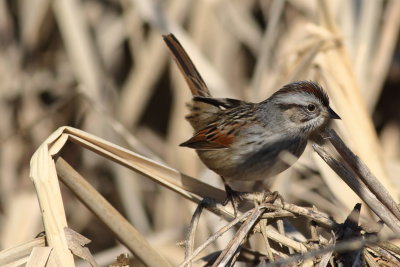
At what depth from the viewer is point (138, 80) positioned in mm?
3764

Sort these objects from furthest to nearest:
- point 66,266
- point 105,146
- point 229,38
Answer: point 229,38 → point 105,146 → point 66,266

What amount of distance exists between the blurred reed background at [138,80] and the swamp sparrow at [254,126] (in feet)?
1.06

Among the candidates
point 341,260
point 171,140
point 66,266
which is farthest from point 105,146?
point 171,140

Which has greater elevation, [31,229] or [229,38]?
[229,38]

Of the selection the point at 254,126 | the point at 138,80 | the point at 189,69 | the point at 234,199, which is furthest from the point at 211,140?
the point at 138,80

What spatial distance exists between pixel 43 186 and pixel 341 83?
4.43 ft

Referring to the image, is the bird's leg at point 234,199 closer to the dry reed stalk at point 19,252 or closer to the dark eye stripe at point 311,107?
the dark eye stripe at point 311,107

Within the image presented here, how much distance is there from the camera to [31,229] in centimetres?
352

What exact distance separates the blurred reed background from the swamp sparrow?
12.8 inches

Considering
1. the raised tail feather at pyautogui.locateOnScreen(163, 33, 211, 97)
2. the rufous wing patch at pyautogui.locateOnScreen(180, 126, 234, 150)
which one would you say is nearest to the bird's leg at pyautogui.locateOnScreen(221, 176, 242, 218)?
the rufous wing patch at pyautogui.locateOnScreen(180, 126, 234, 150)

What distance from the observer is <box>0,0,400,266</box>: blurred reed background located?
3391 mm

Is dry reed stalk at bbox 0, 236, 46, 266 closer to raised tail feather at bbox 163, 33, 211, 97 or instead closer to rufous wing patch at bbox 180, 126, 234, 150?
rufous wing patch at bbox 180, 126, 234, 150

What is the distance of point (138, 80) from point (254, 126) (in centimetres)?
127

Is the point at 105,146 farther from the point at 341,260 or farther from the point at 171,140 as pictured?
the point at 171,140
